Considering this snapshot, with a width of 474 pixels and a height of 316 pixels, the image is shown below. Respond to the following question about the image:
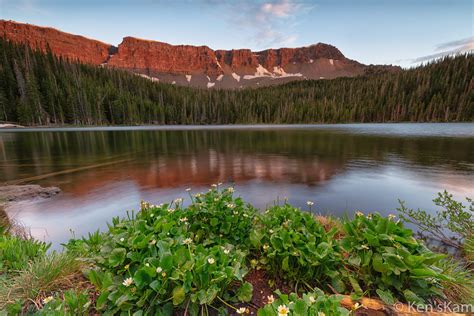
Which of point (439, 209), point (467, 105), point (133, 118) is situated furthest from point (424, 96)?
point (133, 118)

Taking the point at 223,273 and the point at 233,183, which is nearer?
the point at 223,273

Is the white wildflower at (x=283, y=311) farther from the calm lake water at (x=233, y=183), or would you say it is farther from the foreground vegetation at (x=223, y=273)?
the calm lake water at (x=233, y=183)

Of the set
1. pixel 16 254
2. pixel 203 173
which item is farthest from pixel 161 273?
pixel 203 173

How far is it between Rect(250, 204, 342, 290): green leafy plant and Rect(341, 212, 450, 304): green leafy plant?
267mm

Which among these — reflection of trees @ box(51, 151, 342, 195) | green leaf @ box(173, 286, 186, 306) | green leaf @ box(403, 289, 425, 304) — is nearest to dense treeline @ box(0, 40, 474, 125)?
reflection of trees @ box(51, 151, 342, 195)

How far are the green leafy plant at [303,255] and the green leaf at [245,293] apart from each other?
564 mm

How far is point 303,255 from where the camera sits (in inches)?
124

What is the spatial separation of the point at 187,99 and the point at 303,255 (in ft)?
525

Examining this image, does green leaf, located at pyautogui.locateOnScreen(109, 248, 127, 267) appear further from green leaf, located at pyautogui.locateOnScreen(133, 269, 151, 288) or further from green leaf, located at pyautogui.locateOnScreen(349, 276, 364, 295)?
green leaf, located at pyautogui.locateOnScreen(349, 276, 364, 295)

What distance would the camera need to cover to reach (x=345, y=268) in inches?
132

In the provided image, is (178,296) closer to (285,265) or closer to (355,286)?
(285,265)

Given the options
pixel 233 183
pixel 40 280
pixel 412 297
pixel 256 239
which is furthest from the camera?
pixel 233 183

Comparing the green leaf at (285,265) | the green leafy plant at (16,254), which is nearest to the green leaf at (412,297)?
the green leaf at (285,265)

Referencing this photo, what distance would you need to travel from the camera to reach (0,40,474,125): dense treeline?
10075 cm
